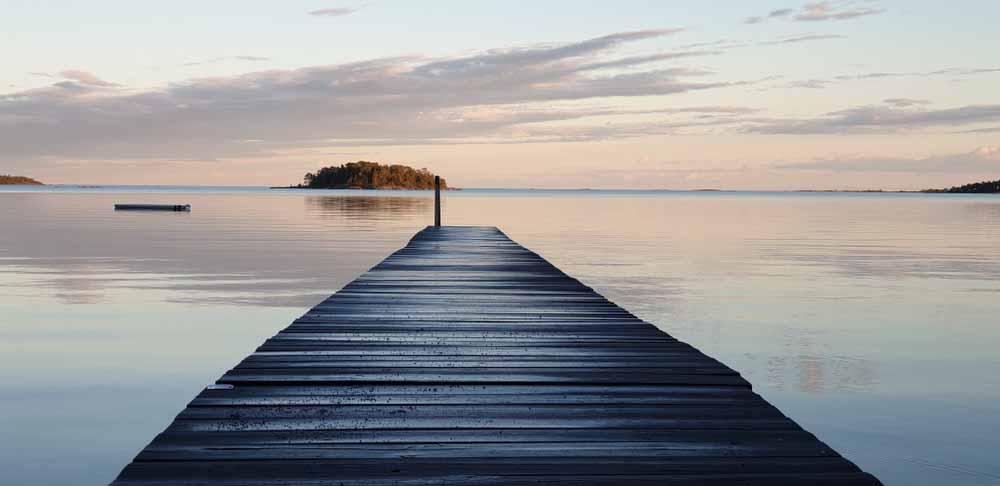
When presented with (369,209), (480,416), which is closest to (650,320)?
(480,416)

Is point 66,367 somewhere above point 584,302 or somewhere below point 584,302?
below

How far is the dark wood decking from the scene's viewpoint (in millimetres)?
3770

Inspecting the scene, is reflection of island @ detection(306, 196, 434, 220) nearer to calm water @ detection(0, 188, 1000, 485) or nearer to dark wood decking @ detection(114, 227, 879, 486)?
calm water @ detection(0, 188, 1000, 485)

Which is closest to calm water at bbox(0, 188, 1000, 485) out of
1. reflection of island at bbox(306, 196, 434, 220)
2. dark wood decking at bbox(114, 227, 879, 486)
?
dark wood decking at bbox(114, 227, 879, 486)

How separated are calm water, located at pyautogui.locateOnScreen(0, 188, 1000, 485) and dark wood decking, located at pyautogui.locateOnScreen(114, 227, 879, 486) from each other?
1866 mm

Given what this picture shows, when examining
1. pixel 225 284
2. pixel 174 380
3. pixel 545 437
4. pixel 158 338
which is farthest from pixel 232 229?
pixel 545 437

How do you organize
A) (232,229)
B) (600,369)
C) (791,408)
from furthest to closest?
(232,229) < (791,408) < (600,369)

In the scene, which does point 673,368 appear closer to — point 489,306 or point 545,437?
point 545,437

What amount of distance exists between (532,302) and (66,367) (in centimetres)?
524

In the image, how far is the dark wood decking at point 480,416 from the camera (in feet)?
12.4

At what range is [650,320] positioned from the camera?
1395 cm

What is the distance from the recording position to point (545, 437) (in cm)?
427

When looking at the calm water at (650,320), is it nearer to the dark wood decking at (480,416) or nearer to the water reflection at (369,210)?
the dark wood decking at (480,416)

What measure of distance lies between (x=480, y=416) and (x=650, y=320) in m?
9.64
